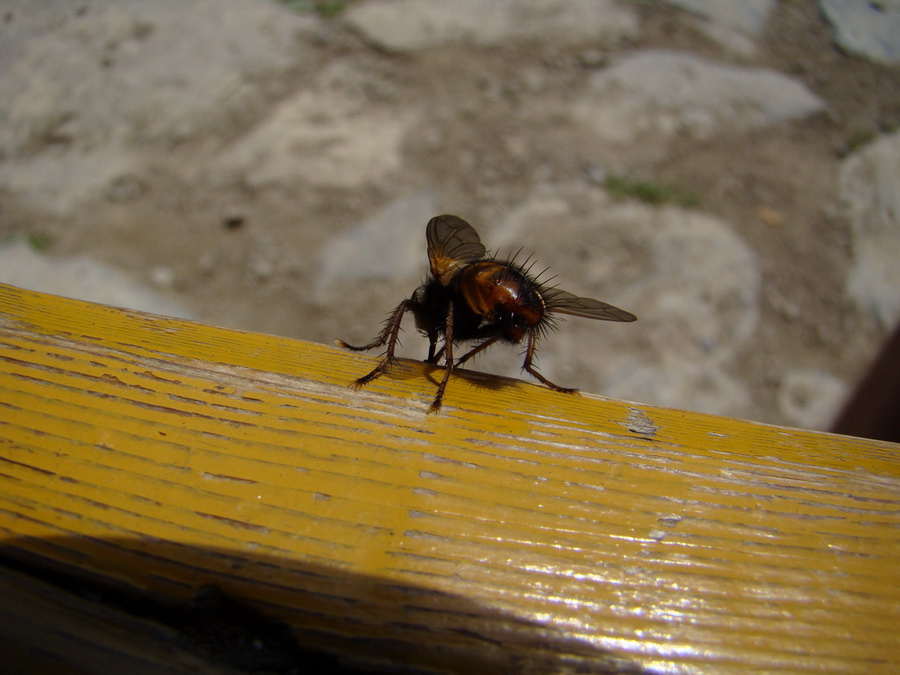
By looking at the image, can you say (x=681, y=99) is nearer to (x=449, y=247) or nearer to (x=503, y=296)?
(x=449, y=247)

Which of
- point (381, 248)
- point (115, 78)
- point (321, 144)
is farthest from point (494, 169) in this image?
point (115, 78)

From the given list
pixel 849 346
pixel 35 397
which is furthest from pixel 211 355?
pixel 849 346

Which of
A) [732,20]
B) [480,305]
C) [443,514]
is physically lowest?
[732,20]

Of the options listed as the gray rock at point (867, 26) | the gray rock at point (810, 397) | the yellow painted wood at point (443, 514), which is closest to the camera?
the yellow painted wood at point (443, 514)

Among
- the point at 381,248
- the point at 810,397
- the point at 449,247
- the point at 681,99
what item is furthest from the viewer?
the point at 681,99

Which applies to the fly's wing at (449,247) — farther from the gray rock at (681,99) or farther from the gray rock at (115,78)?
the gray rock at (115,78)

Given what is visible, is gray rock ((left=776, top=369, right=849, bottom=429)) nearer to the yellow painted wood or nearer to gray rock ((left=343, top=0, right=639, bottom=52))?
the yellow painted wood

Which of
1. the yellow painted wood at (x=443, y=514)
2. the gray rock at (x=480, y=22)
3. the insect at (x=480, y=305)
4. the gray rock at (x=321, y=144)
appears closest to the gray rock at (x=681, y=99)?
the gray rock at (x=480, y=22)

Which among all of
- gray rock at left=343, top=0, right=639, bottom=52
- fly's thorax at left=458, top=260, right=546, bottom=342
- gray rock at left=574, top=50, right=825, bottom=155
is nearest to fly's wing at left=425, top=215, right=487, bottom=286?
fly's thorax at left=458, top=260, right=546, bottom=342
